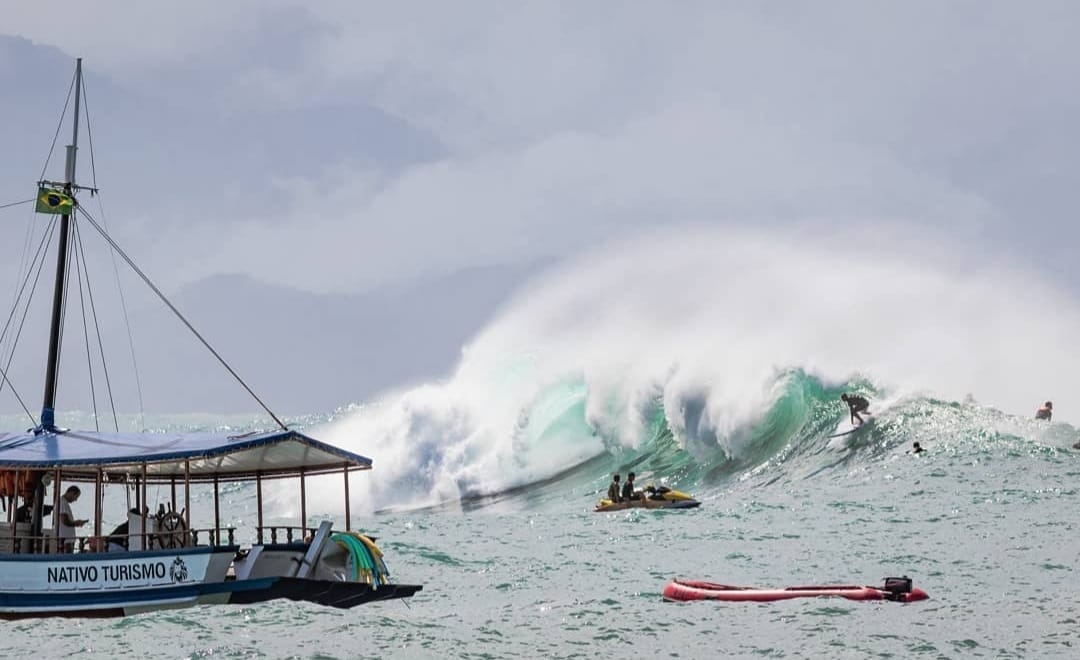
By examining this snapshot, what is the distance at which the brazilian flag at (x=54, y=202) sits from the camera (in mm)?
22500

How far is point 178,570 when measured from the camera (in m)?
18.2

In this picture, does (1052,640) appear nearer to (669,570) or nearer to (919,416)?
(669,570)

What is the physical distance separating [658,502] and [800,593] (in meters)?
17.9

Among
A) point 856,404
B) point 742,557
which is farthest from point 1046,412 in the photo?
point 742,557

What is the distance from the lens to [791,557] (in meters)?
29.3

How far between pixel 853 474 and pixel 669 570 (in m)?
17.6

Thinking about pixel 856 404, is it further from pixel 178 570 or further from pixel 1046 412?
pixel 178 570

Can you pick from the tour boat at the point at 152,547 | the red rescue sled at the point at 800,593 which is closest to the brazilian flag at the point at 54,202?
the tour boat at the point at 152,547

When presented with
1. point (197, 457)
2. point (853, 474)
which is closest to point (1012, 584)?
point (197, 457)

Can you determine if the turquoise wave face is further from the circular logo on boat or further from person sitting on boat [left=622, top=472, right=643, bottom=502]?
the circular logo on boat

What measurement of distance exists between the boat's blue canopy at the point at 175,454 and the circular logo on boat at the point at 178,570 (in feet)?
3.99

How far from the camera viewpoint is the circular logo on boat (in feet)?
59.8

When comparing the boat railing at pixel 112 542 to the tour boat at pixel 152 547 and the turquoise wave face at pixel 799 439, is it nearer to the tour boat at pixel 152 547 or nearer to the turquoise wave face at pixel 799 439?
the tour boat at pixel 152 547

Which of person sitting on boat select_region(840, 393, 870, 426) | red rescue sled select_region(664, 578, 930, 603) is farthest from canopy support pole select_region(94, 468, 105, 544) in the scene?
person sitting on boat select_region(840, 393, 870, 426)
